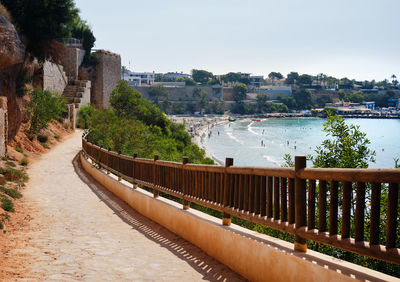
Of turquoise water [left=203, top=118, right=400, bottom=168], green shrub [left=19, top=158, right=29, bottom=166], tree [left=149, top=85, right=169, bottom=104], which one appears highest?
tree [left=149, top=85, right=169, bottom=104]

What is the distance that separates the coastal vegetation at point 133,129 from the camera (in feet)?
73.7

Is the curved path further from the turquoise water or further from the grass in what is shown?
the turquoise water

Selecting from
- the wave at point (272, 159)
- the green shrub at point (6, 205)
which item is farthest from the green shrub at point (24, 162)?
the wave at point (272, 159)

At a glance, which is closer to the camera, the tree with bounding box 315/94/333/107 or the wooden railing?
the wooden railing

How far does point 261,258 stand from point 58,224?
16.0ft

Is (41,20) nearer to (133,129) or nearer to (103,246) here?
(133,129)

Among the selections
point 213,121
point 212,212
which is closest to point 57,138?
point 212,212


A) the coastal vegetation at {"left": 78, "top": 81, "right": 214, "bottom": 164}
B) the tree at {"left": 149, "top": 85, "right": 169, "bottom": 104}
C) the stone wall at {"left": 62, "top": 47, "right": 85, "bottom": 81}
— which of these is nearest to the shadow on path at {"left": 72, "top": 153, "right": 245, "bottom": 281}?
the coastal vegetation at {"left": 78, "top": 81, "right": 214, "bottom": 164}

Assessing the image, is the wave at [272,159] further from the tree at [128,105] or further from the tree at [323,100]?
the tree at [323,100]

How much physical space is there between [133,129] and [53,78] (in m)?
17.2

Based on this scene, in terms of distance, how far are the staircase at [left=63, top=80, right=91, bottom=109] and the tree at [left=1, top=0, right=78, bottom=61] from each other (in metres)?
17.5

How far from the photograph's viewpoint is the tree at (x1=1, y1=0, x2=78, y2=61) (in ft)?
67.8

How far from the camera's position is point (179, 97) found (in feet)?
505

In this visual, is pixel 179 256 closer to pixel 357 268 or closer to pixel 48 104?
pixel 357 268
